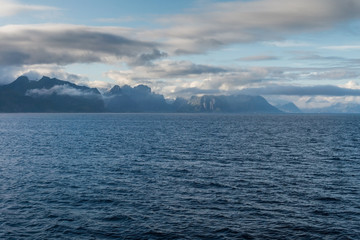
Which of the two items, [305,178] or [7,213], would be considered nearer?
[7,213]

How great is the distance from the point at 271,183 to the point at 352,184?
13.0m

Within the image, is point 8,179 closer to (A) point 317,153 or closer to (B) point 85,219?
(B) point 85,219

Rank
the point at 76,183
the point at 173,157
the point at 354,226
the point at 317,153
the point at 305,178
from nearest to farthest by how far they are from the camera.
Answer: the point at 354,226 → the point at 76,183 → the point at 305,178 → the point at 173,157 → the point at 317,153

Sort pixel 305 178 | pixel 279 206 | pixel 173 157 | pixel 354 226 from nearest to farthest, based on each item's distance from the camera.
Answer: pixel 354 226, pixel 279 206, pixel 305 178, pixel 173 157

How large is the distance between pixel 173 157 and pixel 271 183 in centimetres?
3270

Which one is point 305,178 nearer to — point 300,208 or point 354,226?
point 300,208

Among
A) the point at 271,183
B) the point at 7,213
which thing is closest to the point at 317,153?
the point at 271,183

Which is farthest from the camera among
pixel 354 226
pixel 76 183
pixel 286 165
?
pixel 286 165

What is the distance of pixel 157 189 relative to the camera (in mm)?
50125

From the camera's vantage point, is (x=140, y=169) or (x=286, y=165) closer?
(x=140, y=169)

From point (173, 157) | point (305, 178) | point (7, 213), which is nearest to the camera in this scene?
point (7, 213)

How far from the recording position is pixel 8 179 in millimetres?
56312

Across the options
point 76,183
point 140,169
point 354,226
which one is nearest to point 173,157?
point 140,169

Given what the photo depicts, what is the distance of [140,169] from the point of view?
66.1 meters
